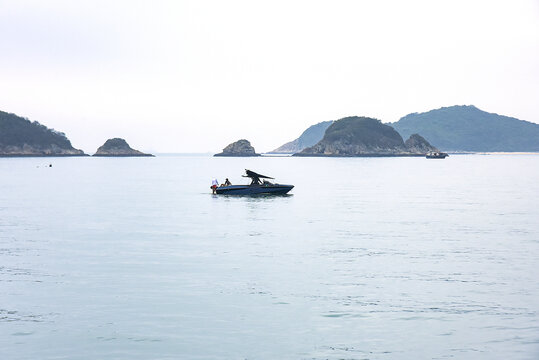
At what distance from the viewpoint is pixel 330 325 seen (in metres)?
21.5

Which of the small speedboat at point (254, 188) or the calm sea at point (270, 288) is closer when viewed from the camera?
the calm sea at point (270, 288)

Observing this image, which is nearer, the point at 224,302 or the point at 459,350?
the point at 459,350

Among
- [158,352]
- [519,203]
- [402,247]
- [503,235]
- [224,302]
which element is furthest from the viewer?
[519,203]

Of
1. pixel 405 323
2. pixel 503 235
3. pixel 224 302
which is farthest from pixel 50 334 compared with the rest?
pixel 503 235

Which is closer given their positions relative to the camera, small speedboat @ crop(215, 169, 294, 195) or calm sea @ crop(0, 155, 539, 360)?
calm sea @ crop(0, 155, 539, 360)

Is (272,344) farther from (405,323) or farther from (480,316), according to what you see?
(480,316)

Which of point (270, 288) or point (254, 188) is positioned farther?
point (254, 188)

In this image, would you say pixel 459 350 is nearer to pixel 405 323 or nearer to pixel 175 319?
pixel 405 323

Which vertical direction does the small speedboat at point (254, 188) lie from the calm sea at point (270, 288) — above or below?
above

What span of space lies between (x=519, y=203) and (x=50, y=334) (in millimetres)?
66223

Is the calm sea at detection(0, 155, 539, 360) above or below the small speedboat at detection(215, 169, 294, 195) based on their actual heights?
below

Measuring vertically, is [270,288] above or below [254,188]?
below

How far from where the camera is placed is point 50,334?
2044 cm

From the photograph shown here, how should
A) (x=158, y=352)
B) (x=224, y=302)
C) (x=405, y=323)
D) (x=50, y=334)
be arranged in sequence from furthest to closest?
(x=224, y=302)
(x=405, y=323)
(x=50, y=334)
(x=158, y=352)
